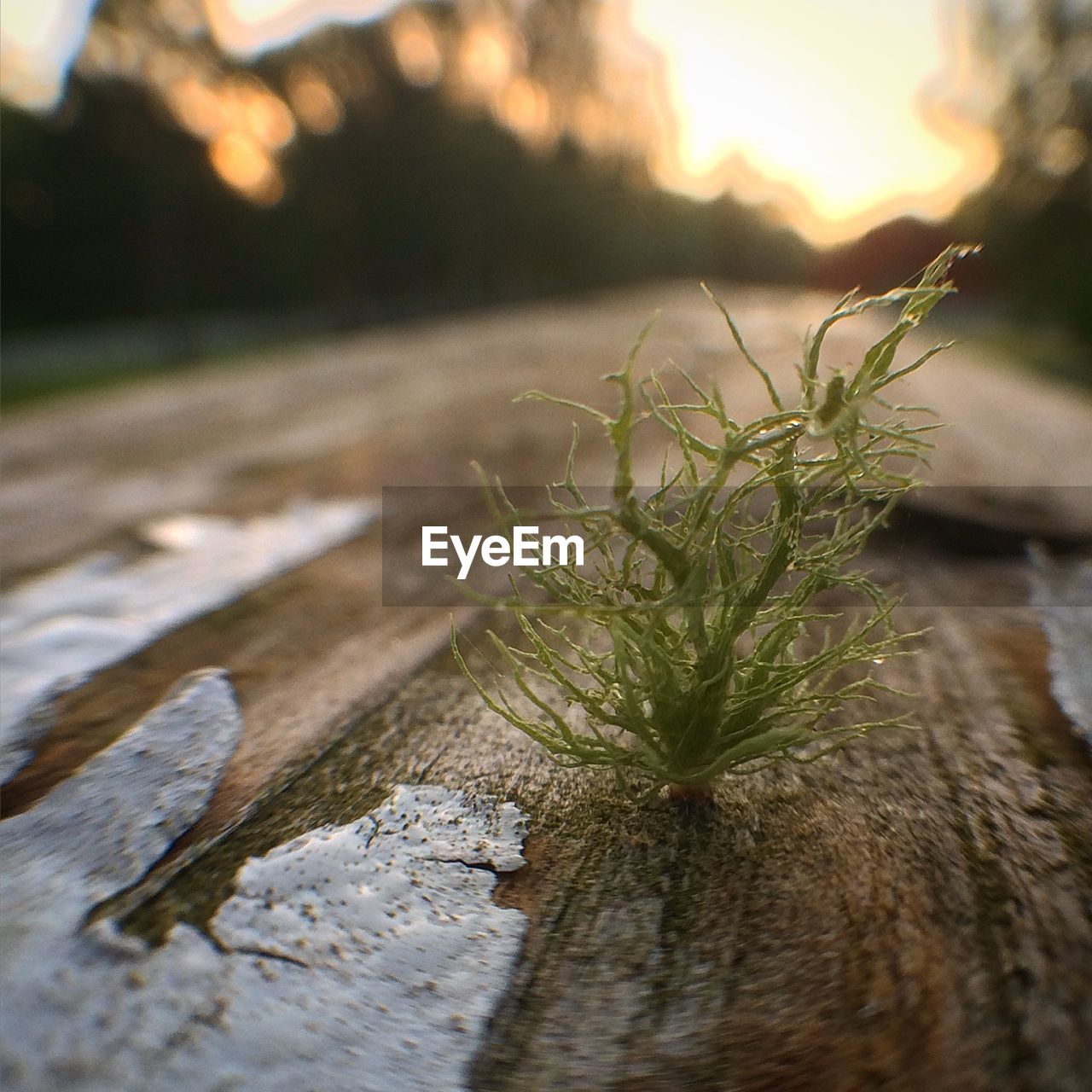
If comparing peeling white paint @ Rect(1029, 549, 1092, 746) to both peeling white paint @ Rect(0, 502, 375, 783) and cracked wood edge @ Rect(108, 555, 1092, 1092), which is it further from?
peeling white paint @ Rect(0, 502, 375, 783)

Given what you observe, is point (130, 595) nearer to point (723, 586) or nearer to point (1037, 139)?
point (723, 586)

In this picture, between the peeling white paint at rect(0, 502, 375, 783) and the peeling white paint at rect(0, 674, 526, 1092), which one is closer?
the peeling white paint at rect(0, 674, 526, 1092)

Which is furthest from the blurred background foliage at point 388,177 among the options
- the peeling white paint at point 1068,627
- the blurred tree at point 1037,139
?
the peeling white paint at point 1068,627

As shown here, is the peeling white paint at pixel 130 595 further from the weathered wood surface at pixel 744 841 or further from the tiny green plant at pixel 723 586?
the tiny green plant at pixel 723 586

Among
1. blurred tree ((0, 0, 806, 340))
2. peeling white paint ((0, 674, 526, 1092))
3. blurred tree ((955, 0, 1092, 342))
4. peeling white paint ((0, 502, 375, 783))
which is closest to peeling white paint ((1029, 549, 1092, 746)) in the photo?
peeling white paint ((0, 674, 526, 1092))

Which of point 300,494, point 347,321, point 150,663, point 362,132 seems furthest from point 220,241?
point 150,663

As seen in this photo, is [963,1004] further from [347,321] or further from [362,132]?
[362,132]
